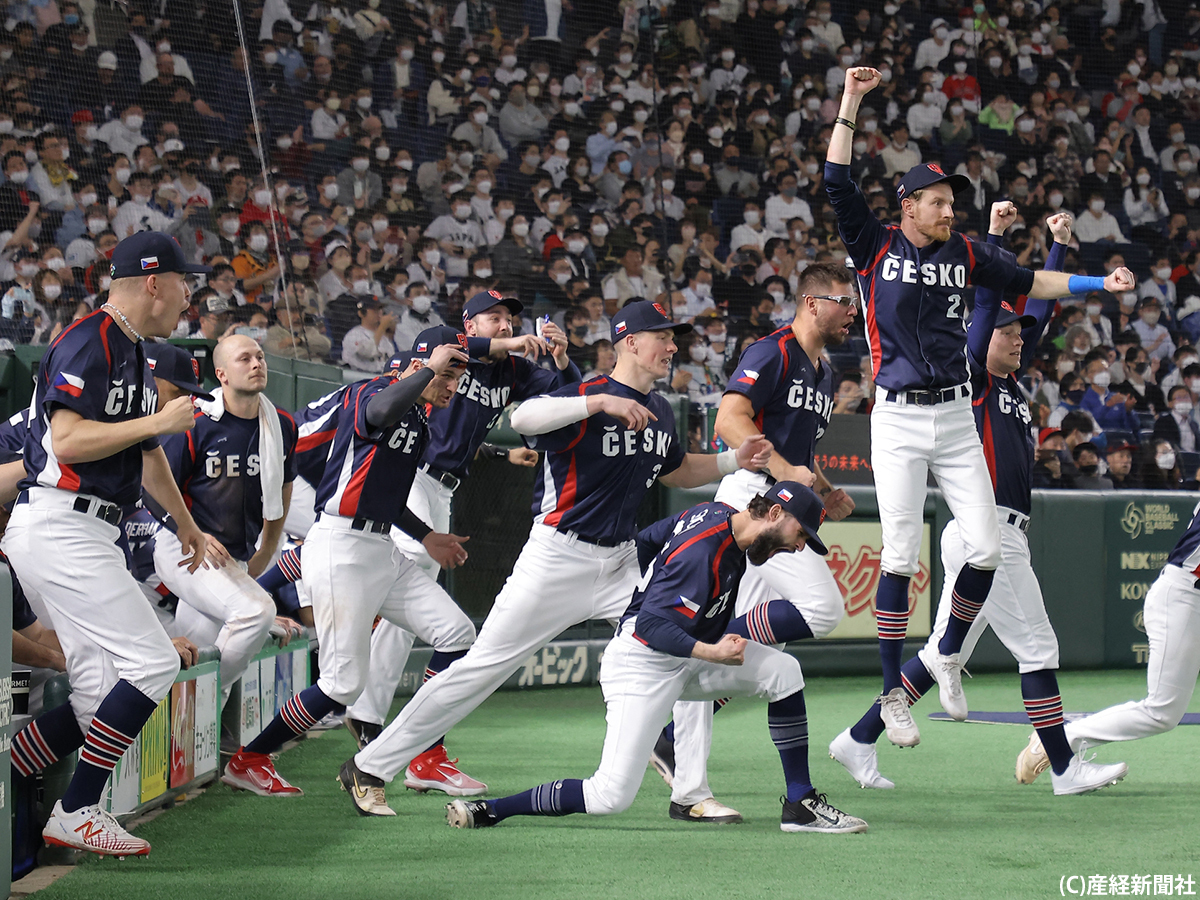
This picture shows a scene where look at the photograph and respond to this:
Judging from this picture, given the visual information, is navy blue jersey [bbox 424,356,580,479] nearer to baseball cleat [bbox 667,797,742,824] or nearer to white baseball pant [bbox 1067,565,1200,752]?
baseball cleat [bbox 667,797,742,824]

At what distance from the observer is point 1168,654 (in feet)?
17.0

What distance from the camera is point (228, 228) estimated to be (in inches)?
392

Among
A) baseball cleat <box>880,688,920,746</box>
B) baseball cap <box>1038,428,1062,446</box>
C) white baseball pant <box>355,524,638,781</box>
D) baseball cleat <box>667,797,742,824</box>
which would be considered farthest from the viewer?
baseball cap <box>1038,428,1062,446</box>

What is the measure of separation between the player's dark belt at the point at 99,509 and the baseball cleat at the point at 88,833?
93cm

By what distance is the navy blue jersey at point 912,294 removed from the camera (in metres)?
5.44

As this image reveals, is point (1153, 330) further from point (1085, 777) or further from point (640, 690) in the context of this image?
point (640, 690)

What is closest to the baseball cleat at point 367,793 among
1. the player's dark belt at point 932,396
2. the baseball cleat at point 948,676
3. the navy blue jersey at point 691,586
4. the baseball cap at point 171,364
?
the navy blue jersey at point 691,586

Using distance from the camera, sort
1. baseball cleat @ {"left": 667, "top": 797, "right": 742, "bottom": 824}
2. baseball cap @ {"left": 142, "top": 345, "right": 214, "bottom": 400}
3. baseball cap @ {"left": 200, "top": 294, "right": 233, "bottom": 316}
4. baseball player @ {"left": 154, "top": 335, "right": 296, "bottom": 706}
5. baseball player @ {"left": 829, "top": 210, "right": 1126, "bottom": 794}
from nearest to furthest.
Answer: baseball cleat @ {"left": 667, "top": 797, "right": 742, "bottom": 824}, baseball player @ {"left": 829, "top": 210, "right": 1126, "bottom": 794}, baseball cap @ {"left": 142, "top": 345, "right": 214, "bottom": 400}, baseball player @ {"left": 154, "top": 335, "right": 296, "bottom": 706}, baseball cap @ {"left": 200, "top": 294, "right": 233, "bottom": 316}

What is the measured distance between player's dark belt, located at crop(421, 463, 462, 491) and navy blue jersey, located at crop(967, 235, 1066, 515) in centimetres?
264

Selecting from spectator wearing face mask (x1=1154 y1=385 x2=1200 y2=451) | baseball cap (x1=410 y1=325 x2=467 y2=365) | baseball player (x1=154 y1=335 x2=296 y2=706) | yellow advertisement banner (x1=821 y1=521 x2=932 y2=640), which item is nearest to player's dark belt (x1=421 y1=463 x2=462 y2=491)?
baseball player (x1=154 y1=335 x2=296 y2=706)

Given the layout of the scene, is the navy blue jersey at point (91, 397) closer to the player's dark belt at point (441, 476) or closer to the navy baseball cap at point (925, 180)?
the player's dark belt at point (441, 476)

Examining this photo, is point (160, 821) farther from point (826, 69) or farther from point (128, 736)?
point (826, 69)

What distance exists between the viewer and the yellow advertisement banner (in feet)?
33.5

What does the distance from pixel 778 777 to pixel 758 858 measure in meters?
1.77
